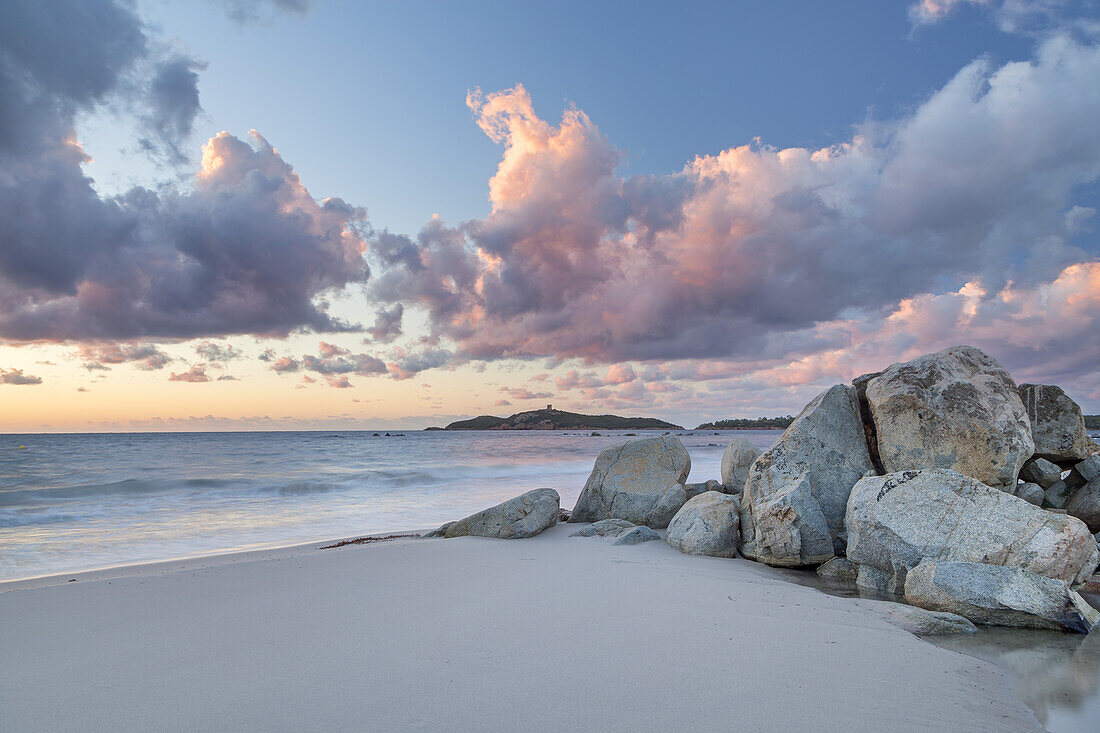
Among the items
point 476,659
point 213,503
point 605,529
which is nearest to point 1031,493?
point 605,529

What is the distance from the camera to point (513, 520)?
7828 millimetres

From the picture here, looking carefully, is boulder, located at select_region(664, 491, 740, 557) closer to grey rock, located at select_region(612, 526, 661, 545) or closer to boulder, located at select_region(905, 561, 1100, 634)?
grey rock, located at select_region(612, 526, 661, 545)

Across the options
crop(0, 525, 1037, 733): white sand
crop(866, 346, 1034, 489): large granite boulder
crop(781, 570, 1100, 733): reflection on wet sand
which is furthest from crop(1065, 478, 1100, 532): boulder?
crop(0, 525, 1037, 733): white sand

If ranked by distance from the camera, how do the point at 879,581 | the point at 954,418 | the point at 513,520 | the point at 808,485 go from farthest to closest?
the point at 513,520, the point at 954,418, the point at 808,485, the point at 879,581

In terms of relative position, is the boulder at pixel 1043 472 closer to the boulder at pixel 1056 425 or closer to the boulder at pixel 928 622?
the boulder at pixel 1056 425

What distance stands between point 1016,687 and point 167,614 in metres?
5.61

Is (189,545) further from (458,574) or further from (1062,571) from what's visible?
(1062,571)

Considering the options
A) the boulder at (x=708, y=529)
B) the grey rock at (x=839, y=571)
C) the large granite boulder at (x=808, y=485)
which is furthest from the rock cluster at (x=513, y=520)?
the grey rock at (x=839, y=571)

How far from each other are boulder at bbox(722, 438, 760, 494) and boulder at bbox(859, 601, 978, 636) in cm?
507

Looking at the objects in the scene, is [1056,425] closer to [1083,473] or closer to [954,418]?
[1083,473]

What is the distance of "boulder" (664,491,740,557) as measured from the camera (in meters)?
6.67

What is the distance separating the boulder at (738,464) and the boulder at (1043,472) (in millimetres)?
3798

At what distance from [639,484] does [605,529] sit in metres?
1.41

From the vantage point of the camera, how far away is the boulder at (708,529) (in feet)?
21.9
